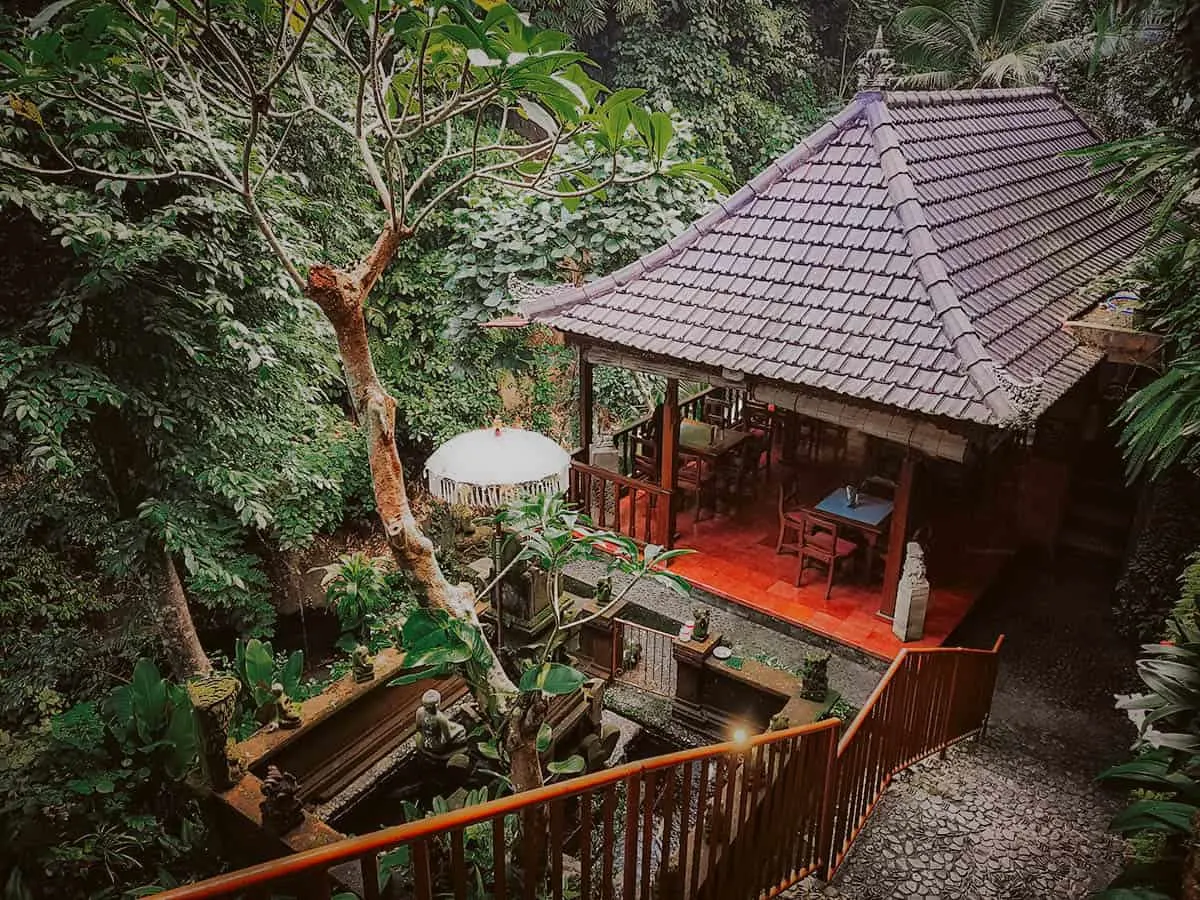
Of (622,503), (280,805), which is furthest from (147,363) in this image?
(622,503)

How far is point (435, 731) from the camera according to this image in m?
5.50

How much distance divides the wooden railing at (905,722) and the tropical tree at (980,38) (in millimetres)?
13713

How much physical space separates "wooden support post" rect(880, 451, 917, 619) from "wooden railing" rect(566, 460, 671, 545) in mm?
A: 2269

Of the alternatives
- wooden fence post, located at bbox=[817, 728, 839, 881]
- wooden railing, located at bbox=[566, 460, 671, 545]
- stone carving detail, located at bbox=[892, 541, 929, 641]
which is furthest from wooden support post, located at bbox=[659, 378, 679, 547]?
wooden fence post, located at bbox=[817, 728, 839, 881]

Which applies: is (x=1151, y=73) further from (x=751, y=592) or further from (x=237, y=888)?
(x=237, y=888)

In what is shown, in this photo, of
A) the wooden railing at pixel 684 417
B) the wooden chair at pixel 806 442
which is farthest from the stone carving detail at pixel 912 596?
the wooden chair at pixel 806 442

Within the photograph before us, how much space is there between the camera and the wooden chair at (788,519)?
7.97 metres

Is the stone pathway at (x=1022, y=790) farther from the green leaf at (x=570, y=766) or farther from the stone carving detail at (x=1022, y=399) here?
the stone carving detail at (x=1022, y=399)

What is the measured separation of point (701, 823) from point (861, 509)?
17.0 ft

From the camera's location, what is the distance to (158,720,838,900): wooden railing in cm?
197

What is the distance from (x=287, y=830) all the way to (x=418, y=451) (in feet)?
25.7

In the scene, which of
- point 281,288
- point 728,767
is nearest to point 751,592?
point 728,767

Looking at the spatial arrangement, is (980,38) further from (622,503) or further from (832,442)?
(622,503)

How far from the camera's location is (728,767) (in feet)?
11.1
